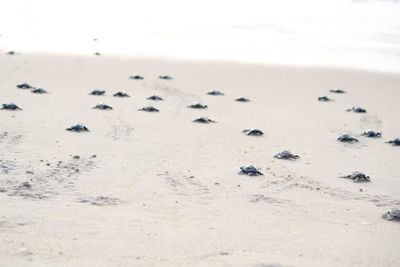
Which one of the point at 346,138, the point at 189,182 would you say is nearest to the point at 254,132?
the point at 346,138

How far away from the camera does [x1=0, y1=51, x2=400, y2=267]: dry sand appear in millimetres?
7602

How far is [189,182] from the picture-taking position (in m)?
10.5

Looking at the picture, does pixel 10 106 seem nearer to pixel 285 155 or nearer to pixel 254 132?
pixel 254 132

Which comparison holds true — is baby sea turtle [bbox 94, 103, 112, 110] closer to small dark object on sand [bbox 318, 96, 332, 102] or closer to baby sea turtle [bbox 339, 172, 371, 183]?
small dark object on sand [bbox 318, 96, 332, 102]

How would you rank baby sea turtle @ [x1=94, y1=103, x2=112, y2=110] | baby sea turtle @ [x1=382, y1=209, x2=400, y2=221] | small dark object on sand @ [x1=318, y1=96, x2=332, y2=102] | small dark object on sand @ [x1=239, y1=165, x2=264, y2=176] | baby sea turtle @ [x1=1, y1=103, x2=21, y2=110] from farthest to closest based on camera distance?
small dark object on sand @ [x1=318, y1=96, x2=332, y2=102] < baby sea turtle @ [x1=94, y1=103, x2=112, y2=110] < baby sea turtle @ [x1=1, y1=103, x2=21, y2=110] < small dark object on sand @ [x1=239, y1=165, x2=264, y2=176] < baby sea turtle @ [x1=382, y1=209, x2=400, y2=221]

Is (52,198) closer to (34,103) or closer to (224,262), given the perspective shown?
(224,262)

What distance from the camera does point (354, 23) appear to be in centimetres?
4984

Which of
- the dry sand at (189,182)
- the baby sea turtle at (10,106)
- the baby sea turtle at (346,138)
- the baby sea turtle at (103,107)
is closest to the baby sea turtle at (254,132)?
the dry sand at (189,182)

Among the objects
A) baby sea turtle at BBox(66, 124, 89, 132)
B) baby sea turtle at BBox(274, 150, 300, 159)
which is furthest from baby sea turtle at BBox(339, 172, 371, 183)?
baby sea turtle at BBox(66, 124, 89, 132)

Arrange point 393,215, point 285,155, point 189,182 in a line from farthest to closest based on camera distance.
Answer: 1. point 285,155
2. point 189,182
3. point 393,215

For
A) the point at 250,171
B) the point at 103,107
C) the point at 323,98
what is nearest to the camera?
the point at 250,171

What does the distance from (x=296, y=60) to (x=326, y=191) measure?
18.4m

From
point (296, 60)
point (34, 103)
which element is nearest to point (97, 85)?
point (34, 103)

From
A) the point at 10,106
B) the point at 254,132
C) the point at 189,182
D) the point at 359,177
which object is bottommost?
the point at 10,106
